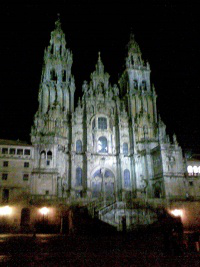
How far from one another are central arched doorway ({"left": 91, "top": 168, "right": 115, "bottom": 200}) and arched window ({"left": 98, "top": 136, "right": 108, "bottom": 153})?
450 cm

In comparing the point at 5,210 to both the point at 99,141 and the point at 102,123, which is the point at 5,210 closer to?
the point at 99,141

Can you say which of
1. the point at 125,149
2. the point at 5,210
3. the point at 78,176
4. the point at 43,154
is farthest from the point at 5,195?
Answer: the point at 125,149

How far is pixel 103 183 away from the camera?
168 feet

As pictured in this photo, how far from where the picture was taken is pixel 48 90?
55406 millimetres

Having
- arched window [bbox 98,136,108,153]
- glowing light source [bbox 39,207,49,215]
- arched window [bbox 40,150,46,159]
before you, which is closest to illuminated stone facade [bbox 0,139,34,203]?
arched window [bbox 40,150,46,159]

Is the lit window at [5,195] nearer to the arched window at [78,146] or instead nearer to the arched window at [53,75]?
the arched window at [78,146]

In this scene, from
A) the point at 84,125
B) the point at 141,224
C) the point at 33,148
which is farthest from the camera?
the point at 84,125

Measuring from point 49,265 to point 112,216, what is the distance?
24521 millimetres

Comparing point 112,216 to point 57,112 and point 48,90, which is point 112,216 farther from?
point 48,90

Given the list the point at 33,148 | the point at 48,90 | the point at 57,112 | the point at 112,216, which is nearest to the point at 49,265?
the point at 112,216

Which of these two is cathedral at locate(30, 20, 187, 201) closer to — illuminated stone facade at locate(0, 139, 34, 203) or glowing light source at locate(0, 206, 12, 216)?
illuminated stone facade at locate(0, 139, 34, 203)

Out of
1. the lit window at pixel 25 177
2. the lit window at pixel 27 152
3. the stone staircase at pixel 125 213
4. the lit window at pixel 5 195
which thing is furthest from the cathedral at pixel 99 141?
the stone staircase at pixel 125 213

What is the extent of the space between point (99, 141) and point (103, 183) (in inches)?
379

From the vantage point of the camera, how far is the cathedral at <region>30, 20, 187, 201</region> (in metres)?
46.7
